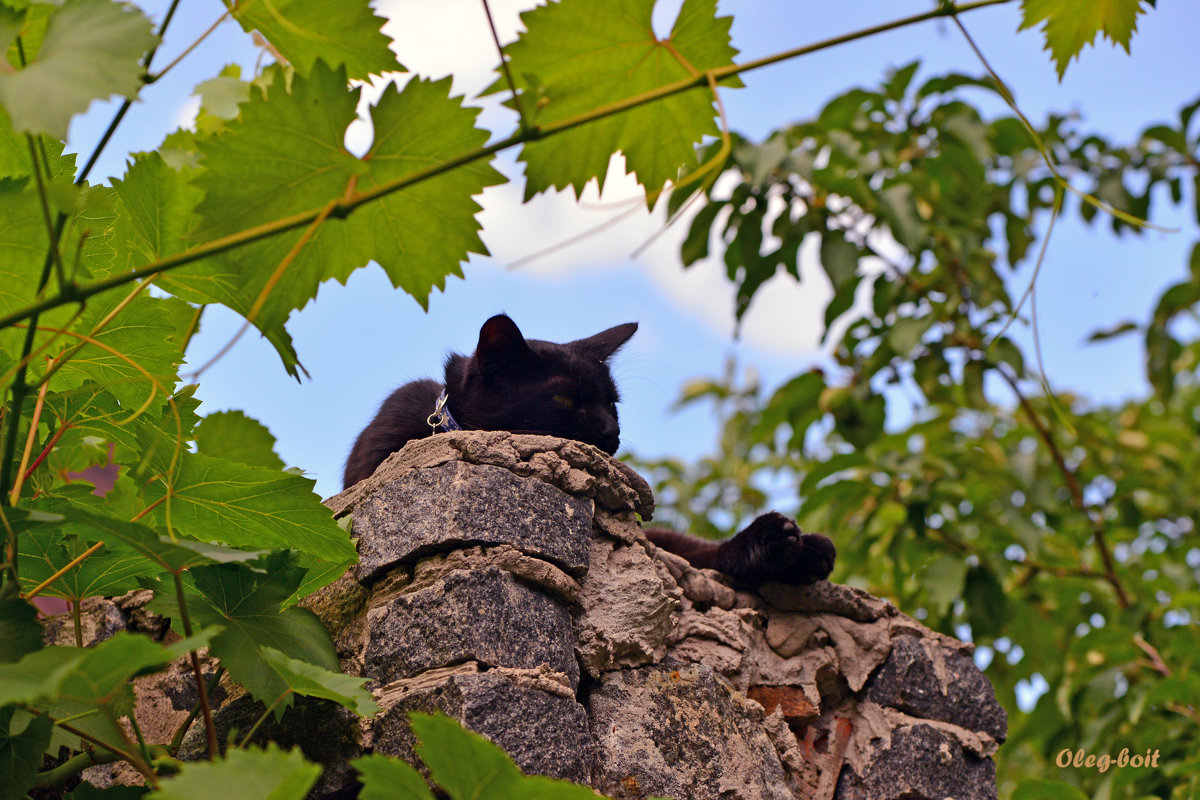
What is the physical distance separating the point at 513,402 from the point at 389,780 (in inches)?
81.2

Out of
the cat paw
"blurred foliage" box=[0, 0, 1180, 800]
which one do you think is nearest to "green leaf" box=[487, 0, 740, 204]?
"blurred foliage" box=[0, 0, 1180, 800]

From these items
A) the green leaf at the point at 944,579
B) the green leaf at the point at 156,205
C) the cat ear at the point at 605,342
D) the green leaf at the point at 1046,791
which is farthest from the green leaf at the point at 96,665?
the green leaf at the point at 944,579

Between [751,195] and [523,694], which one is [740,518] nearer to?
[751,195]

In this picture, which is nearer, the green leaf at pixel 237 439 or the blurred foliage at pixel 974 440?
the green leaf at pixel 237 439

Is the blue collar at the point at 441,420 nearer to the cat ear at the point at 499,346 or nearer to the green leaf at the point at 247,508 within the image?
the cat ear at the point at 499,346

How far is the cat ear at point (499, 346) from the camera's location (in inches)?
105

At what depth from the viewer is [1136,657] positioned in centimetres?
300

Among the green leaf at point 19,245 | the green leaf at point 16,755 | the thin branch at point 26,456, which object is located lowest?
the green leaf at point 16,755

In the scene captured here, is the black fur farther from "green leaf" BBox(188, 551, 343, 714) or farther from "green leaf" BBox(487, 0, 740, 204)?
Answer: "green leaf" BBox(487, 0, 740, 204)

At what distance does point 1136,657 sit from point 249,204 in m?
3.13

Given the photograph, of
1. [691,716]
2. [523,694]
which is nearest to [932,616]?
[691,716]

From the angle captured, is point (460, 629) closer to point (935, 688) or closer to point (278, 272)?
point (278, 272)

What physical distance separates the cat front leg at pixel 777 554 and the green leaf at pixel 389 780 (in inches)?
54.7

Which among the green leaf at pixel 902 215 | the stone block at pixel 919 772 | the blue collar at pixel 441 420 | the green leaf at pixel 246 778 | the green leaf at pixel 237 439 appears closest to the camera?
the green leaf at pixel 246 778
